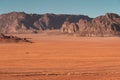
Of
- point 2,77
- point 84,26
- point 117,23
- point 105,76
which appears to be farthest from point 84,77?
point 84,26

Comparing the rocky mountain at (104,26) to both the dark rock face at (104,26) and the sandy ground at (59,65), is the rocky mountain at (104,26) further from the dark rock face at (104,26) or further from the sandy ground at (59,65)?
the sandy ground at (59,65)

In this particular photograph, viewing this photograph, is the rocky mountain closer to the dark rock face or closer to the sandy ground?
the dark rock face

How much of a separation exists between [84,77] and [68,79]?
3.66 ft

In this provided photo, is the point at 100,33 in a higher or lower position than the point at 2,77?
lower

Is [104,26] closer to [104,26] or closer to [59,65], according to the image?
[104,26]

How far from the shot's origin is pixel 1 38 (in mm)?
66688

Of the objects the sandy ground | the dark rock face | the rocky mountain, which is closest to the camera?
the sandy ground

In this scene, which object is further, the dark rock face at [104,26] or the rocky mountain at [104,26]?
the dark rock face at [104,26]

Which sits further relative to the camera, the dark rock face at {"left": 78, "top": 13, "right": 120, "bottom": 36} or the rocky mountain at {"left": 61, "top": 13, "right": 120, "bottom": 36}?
the dark rock face at {"left": 78, "top": 13, "right": 120, "bottom": 36}

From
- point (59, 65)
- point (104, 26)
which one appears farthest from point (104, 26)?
point (59, 65)

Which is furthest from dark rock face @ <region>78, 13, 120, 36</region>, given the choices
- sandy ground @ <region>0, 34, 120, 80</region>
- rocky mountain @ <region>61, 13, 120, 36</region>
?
sandy ground @ <region>0, 34, 120, 80</region>

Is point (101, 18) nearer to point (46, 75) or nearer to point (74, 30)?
point (74, 30)

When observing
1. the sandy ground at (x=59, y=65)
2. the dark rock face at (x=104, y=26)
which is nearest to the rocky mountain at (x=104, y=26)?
the dark rock face at (x=104, y=26)

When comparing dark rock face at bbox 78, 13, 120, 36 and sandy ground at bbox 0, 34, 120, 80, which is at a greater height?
sandy ground at bbox 0, 34, 120, 80
